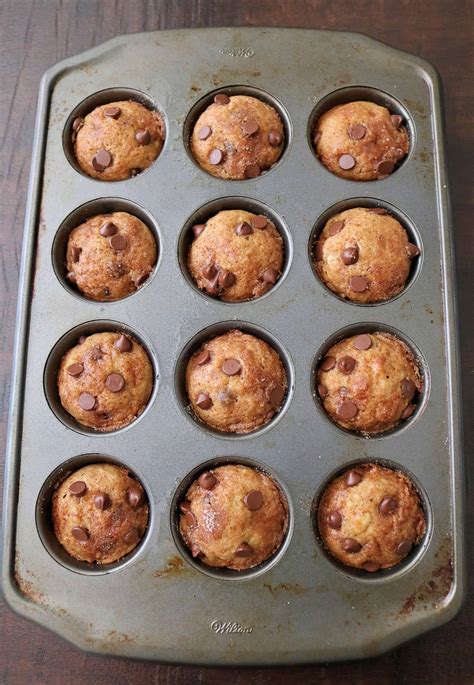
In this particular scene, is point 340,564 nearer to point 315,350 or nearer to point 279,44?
point 315,350

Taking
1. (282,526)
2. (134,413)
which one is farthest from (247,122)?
(282,526)

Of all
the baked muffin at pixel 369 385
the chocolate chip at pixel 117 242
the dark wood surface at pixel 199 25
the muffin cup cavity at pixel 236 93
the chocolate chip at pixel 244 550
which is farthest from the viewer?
the dark wood surface at pixel 199 25

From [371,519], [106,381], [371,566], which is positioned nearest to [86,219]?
[106,381]

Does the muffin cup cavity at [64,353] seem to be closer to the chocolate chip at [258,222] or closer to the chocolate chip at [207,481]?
the chocolate chip at [207,481]

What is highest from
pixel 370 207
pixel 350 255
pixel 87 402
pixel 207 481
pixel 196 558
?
pixel 370 207

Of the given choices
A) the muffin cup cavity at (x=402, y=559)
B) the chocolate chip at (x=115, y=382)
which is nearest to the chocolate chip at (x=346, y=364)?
the muffin cup cavity at (x=402, y=559)

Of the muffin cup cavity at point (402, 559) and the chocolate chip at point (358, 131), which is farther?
the chocolate chip at point (358, 131)

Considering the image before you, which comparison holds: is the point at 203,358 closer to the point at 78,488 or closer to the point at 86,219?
the point at 78,488
